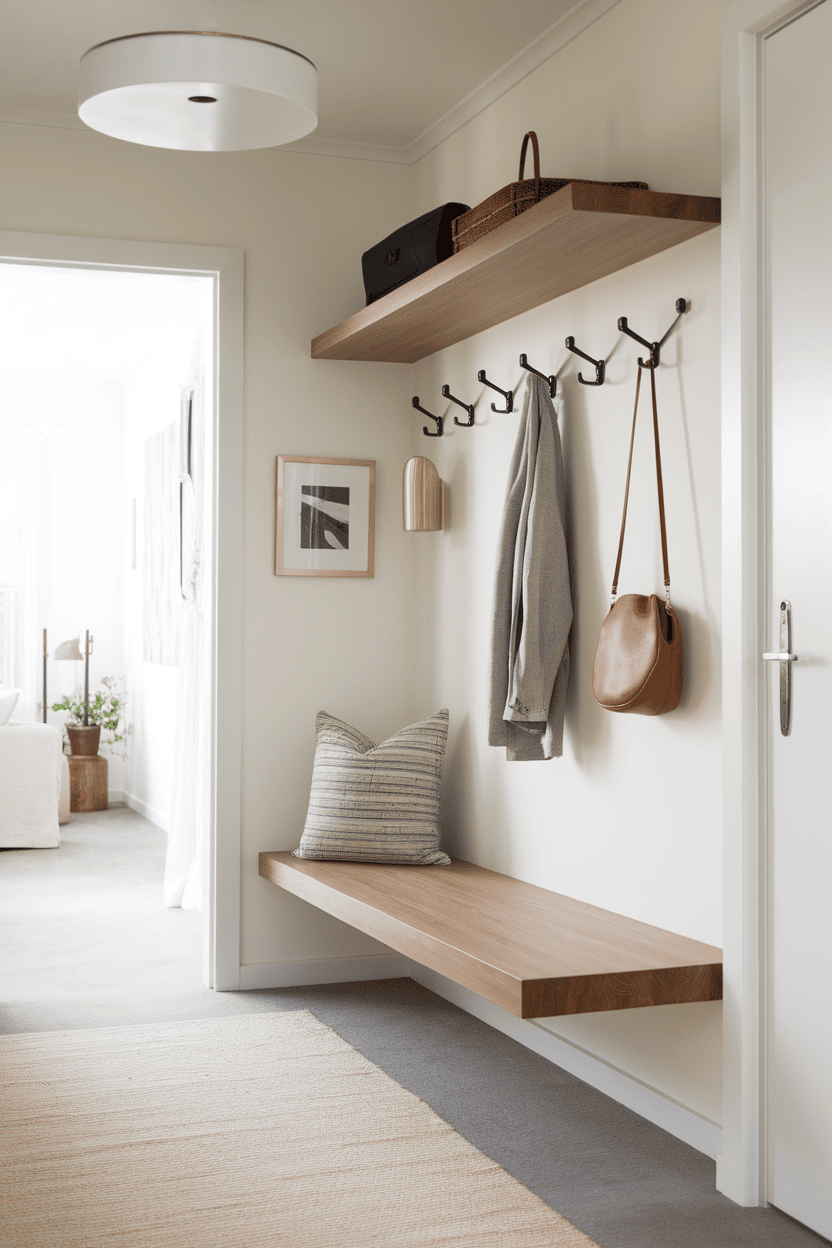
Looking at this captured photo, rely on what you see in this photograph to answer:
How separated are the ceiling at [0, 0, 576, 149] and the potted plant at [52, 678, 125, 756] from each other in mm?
4674

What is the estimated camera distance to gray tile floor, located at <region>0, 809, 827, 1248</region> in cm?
234

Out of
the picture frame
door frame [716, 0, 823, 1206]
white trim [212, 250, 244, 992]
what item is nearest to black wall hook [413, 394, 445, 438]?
the picture frame

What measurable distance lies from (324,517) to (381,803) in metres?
0.98

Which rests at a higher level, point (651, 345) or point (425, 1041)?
point (651, 345)

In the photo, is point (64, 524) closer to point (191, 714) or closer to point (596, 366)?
point (191, 714)

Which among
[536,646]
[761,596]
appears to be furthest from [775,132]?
[536,646]

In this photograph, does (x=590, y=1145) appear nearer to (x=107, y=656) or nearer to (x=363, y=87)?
(x=363, y=87)

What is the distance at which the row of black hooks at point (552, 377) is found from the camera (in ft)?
9.02

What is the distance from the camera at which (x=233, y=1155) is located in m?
2.57

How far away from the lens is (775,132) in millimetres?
2354

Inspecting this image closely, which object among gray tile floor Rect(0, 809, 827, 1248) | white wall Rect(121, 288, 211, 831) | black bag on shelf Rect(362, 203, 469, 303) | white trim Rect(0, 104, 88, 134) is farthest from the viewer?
white wall Rect(121, 288, 211, 831)

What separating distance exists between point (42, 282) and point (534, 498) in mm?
3683

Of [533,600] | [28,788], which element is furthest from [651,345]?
[28,788]

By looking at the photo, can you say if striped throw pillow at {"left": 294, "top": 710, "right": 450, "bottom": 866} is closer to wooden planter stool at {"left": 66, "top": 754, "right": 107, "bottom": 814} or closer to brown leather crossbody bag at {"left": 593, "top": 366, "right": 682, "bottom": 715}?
brown leather crossbody bag at {"left": 593, "top": 366, "right": 682, "bottom": 715}
